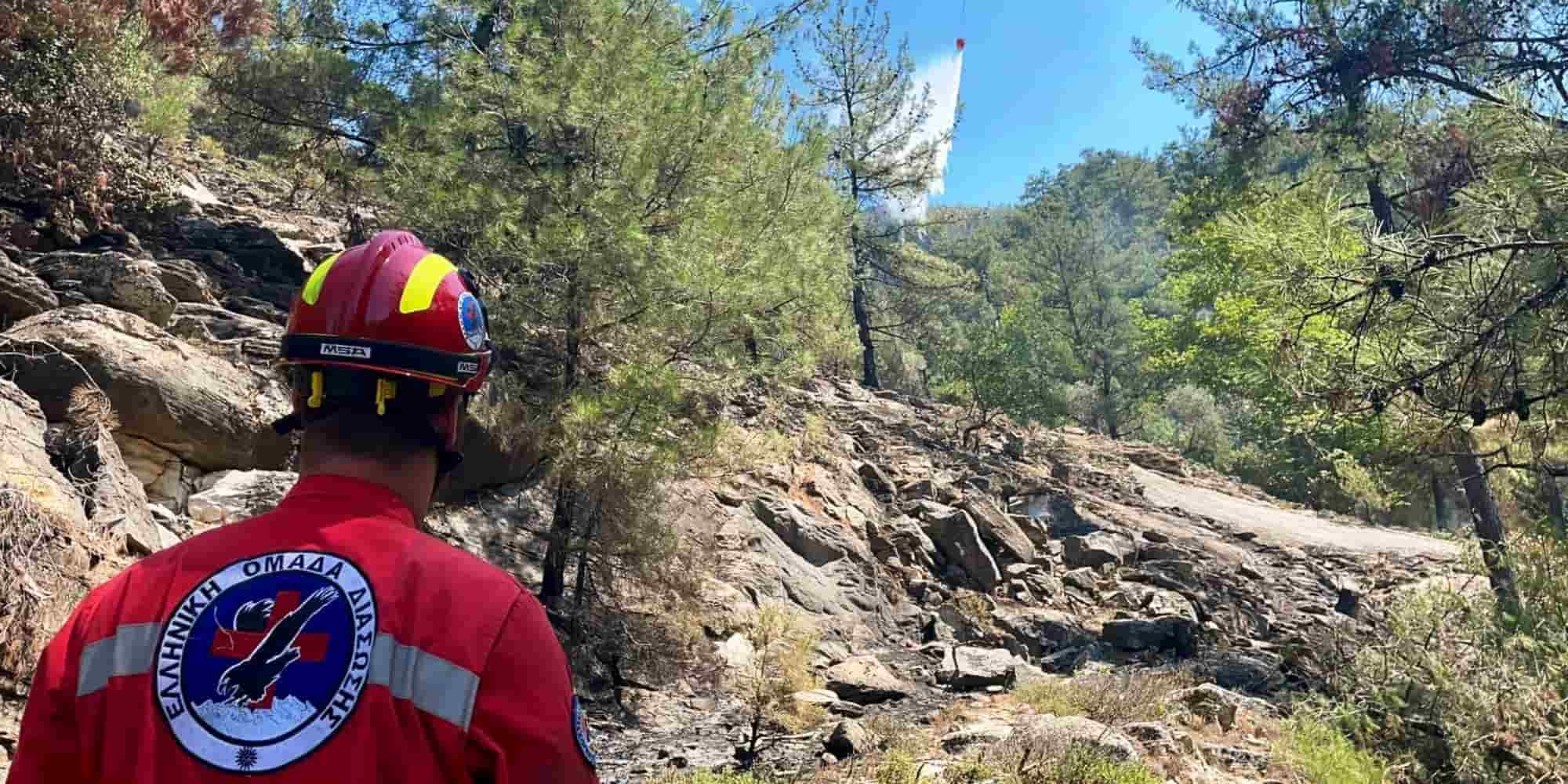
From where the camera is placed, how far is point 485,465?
391 inches

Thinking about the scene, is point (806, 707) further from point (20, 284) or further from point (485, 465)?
point (20, 284)

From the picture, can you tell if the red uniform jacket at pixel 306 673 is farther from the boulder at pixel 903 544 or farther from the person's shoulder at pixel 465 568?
the boulder at pixel 903 544

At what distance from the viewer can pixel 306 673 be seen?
3.72 ft

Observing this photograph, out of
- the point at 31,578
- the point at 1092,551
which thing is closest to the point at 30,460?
the point at 31,578

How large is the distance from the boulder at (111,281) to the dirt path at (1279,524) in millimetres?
19765

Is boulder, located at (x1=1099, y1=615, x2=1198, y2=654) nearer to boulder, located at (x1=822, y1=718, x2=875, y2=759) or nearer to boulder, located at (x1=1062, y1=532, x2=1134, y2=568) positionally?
boulder, located at (x1=1062, y1=532, x2=1134, y2=568)

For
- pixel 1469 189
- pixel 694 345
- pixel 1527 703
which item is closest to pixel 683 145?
pixel 694 345

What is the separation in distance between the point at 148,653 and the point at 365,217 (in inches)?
457

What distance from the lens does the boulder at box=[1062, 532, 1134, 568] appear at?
16438mm

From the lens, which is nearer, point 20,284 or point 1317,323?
point 20,284

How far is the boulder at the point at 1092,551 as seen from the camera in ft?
53.9

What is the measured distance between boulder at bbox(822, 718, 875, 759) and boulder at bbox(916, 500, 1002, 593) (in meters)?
7.12

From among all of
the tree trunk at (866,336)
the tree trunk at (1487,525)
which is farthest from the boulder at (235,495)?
the tree trunk at (866,336)

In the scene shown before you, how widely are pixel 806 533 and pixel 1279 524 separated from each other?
14673 millimetres
